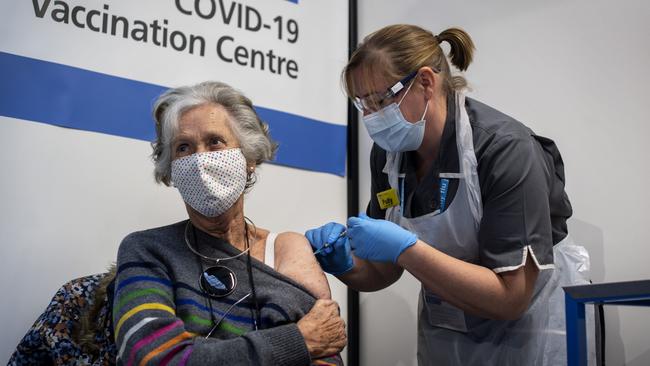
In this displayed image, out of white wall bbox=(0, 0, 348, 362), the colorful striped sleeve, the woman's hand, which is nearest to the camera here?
the colorful striped sleeve

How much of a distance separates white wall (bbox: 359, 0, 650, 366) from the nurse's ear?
0.57m

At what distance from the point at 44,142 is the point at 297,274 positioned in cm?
88

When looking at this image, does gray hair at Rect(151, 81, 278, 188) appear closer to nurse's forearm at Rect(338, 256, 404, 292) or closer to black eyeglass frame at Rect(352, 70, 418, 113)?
black eyeglass frame at Rect(352, 70, 418, 113)

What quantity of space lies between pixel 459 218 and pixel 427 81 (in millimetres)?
381

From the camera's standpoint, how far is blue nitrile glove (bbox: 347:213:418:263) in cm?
161

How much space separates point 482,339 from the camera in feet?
5.80

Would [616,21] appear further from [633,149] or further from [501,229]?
[501,229]

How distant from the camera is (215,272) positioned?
151 cm

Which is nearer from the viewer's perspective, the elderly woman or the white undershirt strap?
the elderly woman

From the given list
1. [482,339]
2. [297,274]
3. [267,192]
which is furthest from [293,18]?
[482,339]

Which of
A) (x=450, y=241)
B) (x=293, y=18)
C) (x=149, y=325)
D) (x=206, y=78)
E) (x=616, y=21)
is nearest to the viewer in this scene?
(x=149, y=325)

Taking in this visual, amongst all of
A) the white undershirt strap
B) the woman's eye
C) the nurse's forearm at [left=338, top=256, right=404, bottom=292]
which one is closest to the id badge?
the nurse's forearm at [left=338, top=256, right=404, bottom=292]

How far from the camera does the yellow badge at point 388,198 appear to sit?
192 cm

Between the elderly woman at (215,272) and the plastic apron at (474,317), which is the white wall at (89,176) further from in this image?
the plastic apron at (474,317)
